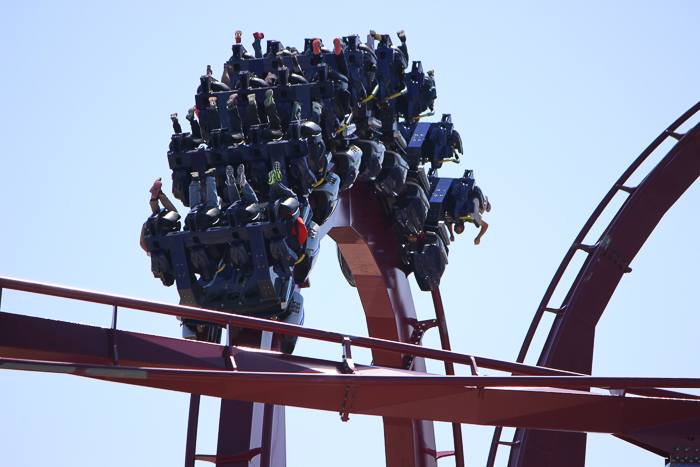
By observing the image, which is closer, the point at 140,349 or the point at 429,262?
the point at 140,349

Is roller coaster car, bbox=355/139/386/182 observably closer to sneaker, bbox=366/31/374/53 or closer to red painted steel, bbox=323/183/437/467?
red painted steel, bbox=323/183/437/467

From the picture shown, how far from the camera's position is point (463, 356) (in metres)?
6.14

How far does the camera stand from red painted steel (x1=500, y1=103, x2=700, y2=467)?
433 inches

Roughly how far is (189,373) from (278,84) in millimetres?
4432

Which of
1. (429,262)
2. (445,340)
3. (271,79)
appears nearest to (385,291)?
(429,262)

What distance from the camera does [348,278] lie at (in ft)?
41.2

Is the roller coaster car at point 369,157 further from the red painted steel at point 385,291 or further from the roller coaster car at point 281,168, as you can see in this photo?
the red painted steel at point 385,291

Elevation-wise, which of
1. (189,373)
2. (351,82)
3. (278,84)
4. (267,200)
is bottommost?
(189,373)

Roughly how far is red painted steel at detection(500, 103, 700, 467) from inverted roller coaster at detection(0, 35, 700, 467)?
0.02 metres

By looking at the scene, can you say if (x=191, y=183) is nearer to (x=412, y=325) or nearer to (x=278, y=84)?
(x=278, y=84)

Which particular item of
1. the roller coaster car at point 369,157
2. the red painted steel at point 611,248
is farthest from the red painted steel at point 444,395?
the red painted steel at point 611,248

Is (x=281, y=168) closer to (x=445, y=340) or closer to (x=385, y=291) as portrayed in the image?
(x=385, y=291)

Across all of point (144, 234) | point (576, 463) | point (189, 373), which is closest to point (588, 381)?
point (189, 373)

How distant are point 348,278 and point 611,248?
11.8ft
